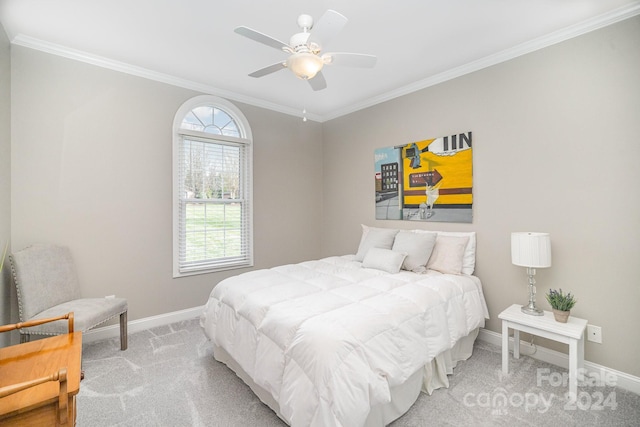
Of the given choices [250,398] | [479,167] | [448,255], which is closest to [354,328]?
[250,398]

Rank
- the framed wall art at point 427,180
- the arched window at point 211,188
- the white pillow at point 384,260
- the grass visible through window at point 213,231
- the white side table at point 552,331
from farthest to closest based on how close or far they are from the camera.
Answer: the grass visible through window at point 213,231, the arched window at point 211,188, the framed wall art at point 427,180, the white pillow at point 384,260, the white side table at point 552,331

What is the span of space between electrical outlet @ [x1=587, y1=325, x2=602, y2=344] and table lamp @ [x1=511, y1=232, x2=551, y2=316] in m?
0.39

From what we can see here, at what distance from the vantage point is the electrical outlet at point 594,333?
2369mm

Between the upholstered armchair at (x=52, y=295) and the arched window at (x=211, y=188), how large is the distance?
36.6 inches

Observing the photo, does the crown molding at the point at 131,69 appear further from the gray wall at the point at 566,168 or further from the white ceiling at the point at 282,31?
the gray wall at the point at 566,168

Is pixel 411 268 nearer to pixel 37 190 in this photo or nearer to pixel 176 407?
pixel 176 407

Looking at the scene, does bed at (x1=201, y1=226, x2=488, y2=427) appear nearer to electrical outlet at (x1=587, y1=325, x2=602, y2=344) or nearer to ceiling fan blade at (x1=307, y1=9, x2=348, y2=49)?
electrical outlet at (x1=587, y1=325, x2=602, y2=344)

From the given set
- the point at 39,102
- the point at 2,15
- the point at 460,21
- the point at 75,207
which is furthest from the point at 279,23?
the point at 75,207

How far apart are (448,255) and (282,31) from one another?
8.62 feet

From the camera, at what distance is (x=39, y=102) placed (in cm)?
274

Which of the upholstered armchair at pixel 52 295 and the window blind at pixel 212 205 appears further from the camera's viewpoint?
the window blind at pixel 212 205

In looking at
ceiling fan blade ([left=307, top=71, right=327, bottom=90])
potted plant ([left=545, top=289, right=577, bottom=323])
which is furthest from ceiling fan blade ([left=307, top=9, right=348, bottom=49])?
potted plant ([left=545, top=289, right=577, bottom=323])

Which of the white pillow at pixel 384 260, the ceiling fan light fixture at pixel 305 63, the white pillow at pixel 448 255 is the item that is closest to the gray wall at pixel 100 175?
the white pillow at pixel 384 260

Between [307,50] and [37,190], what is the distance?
282cm
